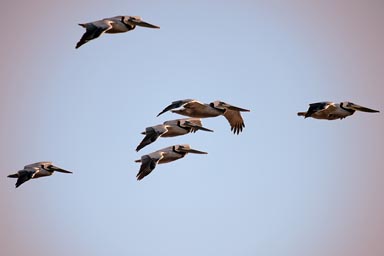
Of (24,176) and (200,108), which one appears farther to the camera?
(200,108)

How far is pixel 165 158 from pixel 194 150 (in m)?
1.46

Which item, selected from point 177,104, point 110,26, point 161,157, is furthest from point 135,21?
point 161,157

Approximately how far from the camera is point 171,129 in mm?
42844

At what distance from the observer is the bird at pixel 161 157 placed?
40688 mm

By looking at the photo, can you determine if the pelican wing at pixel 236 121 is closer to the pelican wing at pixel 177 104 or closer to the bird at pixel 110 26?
the pelican wing at pixel 177 104

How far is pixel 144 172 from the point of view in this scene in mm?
40562

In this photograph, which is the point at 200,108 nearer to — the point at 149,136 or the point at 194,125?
the point at 194,125

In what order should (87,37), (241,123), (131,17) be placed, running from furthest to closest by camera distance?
(241,123), (131,17), (87,37)

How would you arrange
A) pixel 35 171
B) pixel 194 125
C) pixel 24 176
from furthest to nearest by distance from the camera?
pixel 194 125 < pixel 35 171 < pixel 24 176

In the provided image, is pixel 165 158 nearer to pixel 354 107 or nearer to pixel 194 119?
pixel 194 119

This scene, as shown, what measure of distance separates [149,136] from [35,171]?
464 cm

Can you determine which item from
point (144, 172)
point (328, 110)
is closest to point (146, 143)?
point (144, 172)

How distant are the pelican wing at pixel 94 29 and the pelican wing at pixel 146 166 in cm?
473

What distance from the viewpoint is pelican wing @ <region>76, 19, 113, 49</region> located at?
39650mm
